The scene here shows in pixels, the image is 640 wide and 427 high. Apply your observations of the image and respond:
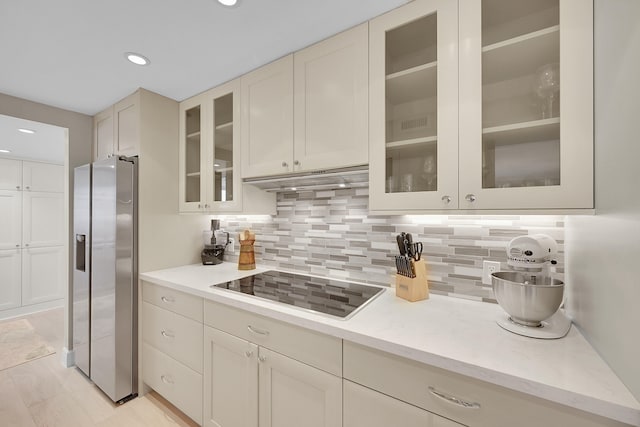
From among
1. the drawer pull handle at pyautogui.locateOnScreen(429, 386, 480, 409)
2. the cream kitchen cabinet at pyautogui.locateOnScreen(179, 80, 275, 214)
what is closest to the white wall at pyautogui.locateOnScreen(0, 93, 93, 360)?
the cream kitchen cabinet at pyautogui.locateOnScreen(179, 80, 275, 214)

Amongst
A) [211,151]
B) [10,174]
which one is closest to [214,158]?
[211,151]

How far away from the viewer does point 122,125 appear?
215cm

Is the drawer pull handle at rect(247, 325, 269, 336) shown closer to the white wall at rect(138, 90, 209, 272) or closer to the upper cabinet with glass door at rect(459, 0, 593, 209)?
the upper cabinet with glass door at rect(459, 0, 593, 209)

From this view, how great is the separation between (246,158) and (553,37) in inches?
61.5

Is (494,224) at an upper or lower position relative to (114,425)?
upper

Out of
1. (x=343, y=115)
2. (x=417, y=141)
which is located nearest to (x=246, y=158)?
(x=343, y=115)

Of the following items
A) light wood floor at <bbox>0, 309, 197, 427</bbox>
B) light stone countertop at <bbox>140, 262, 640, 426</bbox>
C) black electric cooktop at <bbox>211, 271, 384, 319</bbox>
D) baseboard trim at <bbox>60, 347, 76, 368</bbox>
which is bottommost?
light wood floor at <bbox>0, 309, 197, 427</bbox>

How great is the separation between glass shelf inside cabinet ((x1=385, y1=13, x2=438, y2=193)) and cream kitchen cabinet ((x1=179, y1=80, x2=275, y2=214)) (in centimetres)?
103

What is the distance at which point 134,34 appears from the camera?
1.40 m

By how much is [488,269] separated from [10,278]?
217 inches

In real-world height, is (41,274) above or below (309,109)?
below

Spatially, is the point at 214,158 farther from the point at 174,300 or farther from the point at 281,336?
the point at 281,336

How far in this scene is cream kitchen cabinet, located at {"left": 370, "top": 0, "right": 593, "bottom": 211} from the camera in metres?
0.91

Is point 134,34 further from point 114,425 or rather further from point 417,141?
point 114,425
